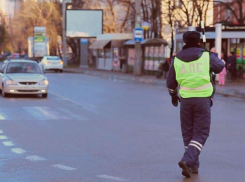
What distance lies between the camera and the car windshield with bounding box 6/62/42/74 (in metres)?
22.8

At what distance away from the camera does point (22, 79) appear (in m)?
21.7

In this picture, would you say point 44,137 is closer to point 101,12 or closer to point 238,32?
point 238,32

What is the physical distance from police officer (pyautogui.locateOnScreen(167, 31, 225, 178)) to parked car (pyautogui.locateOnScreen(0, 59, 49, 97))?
45.9 feet

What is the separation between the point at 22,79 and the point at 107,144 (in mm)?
11365

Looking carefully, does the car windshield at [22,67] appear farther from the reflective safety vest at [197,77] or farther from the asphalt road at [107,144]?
the reflective safety vest at [197,77]

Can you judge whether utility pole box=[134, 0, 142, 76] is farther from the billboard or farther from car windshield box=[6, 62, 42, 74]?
the billboard

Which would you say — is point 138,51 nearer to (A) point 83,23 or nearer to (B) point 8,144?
(A) point 83,23

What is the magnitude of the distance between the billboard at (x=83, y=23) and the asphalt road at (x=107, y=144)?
1766 inches

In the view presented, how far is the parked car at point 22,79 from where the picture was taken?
70.7 ft

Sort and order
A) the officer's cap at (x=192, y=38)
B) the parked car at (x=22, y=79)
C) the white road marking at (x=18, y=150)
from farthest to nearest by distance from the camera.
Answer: the parked car at (x=22, y=79) → the white road marking at (x=18, y=150) → the officer's cap at (x=192, y=38)

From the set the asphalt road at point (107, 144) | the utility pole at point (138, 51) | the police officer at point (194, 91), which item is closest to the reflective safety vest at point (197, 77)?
the police officer at point (194, 91)

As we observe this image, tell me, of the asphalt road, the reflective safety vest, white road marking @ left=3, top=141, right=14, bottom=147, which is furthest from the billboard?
the reflective safety vest

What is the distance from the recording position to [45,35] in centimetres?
7512

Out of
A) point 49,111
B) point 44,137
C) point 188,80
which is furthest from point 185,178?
point 49,111
